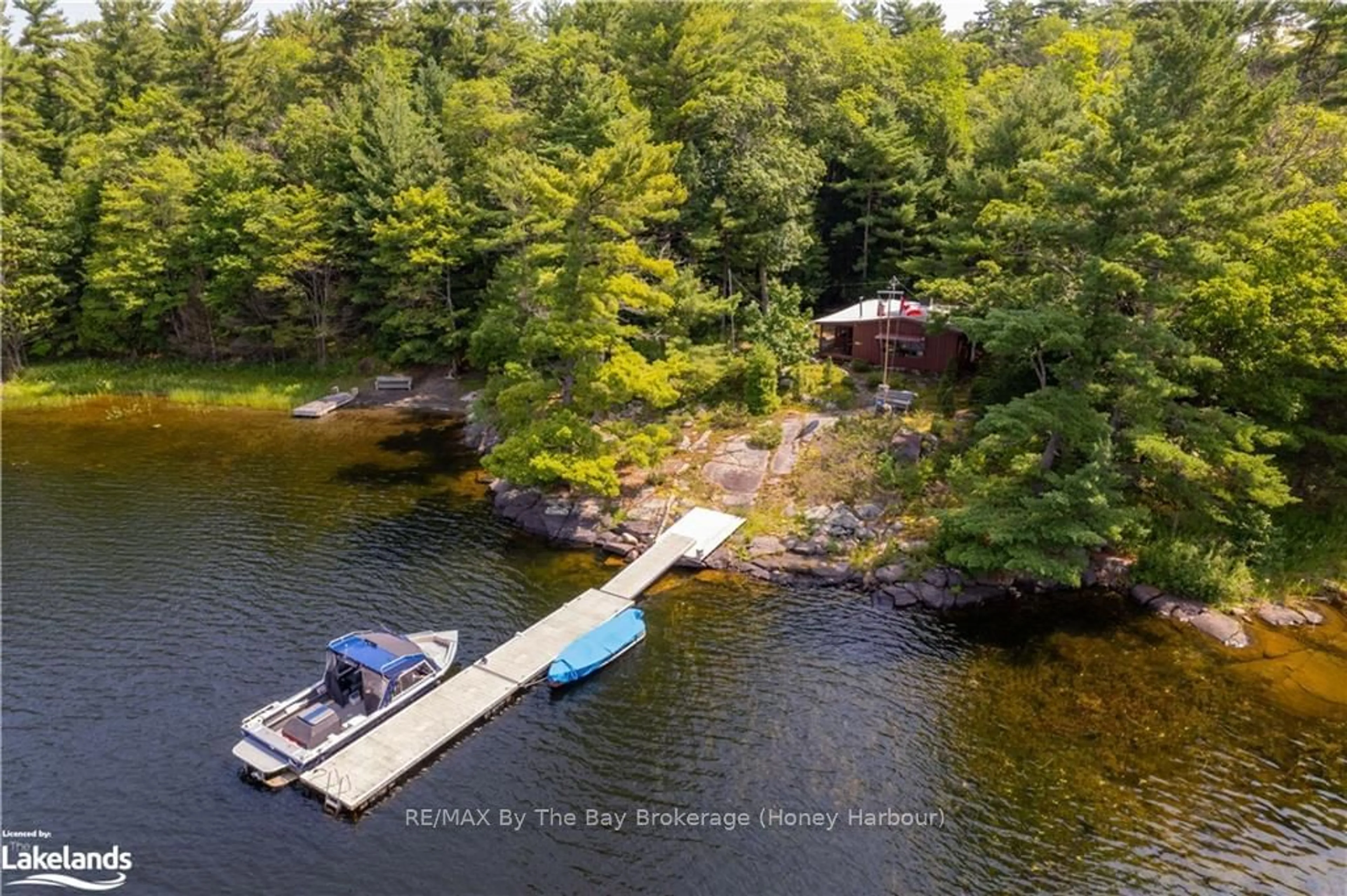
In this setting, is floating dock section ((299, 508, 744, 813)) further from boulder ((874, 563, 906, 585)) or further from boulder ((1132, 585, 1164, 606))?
boulder ((1132, 585, 1164, 606))

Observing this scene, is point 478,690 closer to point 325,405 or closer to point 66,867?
point 66,867

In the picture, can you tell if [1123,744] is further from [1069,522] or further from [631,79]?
[631,79]

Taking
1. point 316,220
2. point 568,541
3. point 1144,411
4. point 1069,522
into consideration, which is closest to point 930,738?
point 1069,522

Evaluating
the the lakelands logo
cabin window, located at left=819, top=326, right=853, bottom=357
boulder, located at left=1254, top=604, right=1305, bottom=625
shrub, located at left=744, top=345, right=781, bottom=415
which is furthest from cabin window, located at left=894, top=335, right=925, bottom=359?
the the lakelands logo

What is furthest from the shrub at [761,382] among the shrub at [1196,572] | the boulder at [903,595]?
the shrub at [1196,572]

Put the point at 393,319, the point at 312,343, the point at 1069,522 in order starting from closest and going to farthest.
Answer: the point at 1069,522 → the point at 393,319 → the point at 312,343
